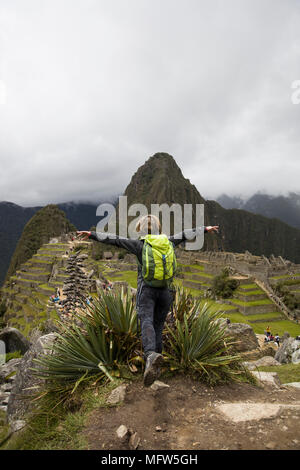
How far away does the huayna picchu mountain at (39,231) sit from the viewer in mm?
109000

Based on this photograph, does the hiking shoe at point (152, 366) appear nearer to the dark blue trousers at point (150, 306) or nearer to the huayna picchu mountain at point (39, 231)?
the dark blue trousers at point (150, 306)

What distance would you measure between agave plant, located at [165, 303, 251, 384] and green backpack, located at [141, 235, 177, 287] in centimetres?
89

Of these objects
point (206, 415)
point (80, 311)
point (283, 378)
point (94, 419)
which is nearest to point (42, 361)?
point (80, 311)

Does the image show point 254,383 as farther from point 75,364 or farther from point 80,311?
point 80,311

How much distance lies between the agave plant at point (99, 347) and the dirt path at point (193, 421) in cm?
48

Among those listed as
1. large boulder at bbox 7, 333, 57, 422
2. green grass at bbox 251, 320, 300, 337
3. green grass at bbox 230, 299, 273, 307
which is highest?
large boulder at bbox 7, 333, 57, 422

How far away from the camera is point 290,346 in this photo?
9602 mm

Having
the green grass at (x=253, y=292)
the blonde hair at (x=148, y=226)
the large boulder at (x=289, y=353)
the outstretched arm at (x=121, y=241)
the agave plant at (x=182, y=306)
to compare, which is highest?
the blonde hair at (x=148, y=226)

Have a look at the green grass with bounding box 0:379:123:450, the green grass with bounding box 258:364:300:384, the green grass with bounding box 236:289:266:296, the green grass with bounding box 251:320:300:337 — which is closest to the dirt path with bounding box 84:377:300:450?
the green grass with bounding box 0:379:123:450

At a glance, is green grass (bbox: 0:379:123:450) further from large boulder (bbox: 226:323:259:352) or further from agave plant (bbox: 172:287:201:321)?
large boulder (bbox: 226:323:259:352)

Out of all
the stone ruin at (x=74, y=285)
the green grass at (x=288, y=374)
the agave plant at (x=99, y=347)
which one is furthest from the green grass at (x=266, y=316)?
the agave plant at (x=99, y=347)

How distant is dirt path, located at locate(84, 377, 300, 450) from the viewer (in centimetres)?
205

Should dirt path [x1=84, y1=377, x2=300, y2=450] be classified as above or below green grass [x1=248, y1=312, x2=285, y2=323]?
above
